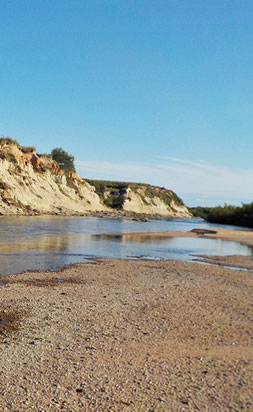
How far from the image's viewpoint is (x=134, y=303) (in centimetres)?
1115

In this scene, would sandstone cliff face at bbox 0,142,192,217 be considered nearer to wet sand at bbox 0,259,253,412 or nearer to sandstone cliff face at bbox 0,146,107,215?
sandstone cliff face at bbox 0,146,107,215

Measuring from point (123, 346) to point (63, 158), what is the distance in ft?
334

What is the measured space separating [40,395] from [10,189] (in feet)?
186

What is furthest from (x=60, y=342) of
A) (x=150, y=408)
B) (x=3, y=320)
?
(x=150, y=408)

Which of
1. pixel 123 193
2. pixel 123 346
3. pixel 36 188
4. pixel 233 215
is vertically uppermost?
pixel 123 193

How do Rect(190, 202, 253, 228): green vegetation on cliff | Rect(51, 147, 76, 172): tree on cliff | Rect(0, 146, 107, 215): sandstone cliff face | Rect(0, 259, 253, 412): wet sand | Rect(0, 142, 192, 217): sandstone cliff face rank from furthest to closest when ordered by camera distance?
Rect(51, 147, 76, 172): tree on cliff
Rect(190, 202, 253, 228): green vegetation on cliff
Rect(0, 142, 192, 217): sandstone cliff face
Rect(0, 146, 107, 215): sandstone cliff face
Rect(0, 259, 253, 412): wet sand

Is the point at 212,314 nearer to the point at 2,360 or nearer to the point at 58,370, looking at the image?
the point at 58,370

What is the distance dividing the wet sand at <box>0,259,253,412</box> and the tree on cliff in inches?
3673

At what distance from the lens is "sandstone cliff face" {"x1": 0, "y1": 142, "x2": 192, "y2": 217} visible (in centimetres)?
6066

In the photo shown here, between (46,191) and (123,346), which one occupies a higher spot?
(46,191)

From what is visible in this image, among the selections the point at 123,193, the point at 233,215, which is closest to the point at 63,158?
the point at 123,193

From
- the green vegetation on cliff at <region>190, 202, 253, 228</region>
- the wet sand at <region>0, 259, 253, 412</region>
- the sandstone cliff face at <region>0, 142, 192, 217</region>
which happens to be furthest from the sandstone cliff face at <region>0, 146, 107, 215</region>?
the wet sand at <region>0, 259, 253, 412</region>

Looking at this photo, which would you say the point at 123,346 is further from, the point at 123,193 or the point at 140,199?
the point at 140,199

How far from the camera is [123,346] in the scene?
7859 mm
